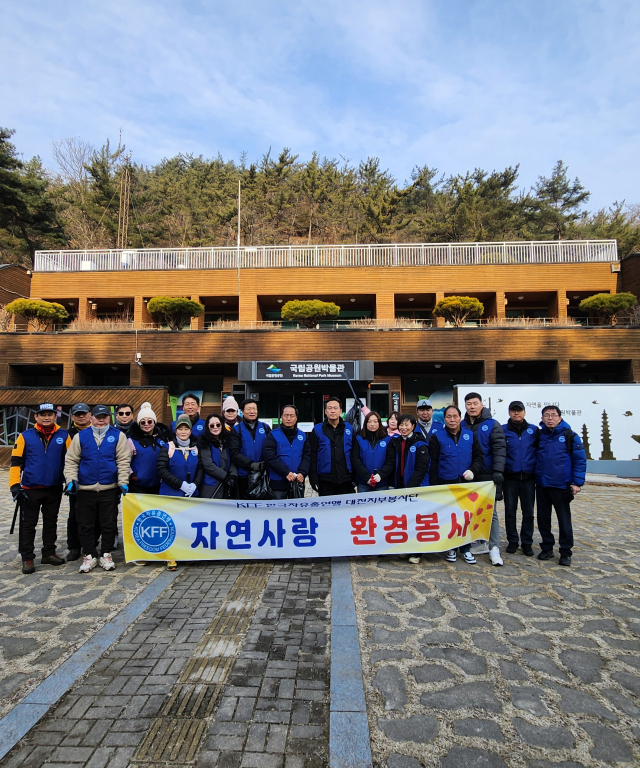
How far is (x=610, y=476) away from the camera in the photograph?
1348 centimetres

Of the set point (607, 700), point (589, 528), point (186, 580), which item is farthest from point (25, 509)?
point (589, 528)

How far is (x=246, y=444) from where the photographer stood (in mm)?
5715

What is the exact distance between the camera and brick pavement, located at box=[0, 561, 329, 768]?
228cm

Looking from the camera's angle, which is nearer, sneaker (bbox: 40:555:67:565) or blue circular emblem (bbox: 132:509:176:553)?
blue circular emblem (bbox: 132:509:176:553)

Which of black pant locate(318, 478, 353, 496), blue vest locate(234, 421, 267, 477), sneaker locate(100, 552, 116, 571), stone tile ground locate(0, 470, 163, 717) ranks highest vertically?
blue vest locate(234, 421, 267, 477)

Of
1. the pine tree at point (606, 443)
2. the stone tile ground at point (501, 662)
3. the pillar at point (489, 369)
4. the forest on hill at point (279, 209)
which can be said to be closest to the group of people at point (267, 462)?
the stone tile ground at point (501, 662)

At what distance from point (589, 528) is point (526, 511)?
7.74 ft

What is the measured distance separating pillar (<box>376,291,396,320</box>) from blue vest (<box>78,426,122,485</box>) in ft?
62.9

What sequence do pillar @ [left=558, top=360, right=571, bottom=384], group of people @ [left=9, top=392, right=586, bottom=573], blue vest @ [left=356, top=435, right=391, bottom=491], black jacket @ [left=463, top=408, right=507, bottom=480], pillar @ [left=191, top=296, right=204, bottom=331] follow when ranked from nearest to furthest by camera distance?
group of people @ [left=9, top=392, right=586, bottom=573]
black jacket @ [left=463, top=408, right=507, bottom=480]
blue vest @ [left=356, top=435, right=391, bottom=491]
pillar @ [left=558, top=360, right=571, bottom=384]
pillar @ [left=191, top=296, right=204, bottom=331]

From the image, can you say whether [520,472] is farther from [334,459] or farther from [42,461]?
[42,461]

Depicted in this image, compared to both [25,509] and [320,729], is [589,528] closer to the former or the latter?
[320,729]

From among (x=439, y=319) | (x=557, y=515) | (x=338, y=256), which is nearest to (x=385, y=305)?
(x=439, y=319)

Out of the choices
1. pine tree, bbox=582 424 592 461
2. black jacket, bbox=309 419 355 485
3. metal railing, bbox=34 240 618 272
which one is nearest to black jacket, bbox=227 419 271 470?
black jacket, bbox=309 419 355 485

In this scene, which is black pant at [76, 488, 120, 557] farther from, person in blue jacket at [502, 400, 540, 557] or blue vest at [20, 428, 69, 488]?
person in blue jacket at [502, 400, 540, 557]
